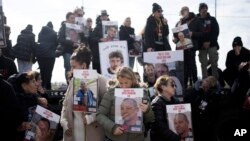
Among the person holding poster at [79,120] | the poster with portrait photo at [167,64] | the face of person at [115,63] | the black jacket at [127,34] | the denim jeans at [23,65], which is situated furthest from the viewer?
the black jacket at [127,34]

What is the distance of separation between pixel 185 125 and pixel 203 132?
92.2 inches

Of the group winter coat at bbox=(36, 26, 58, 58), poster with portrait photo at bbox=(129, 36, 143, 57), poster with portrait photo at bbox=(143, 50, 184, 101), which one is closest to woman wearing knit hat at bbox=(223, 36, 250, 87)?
poster with portrait photo at bbox=(129, 36, 143, 57)

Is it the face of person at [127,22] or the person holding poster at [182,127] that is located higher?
the face of person at [127,22]

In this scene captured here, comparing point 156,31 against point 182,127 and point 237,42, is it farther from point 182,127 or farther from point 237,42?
point 182,127

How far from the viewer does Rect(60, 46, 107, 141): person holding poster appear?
18.4ft

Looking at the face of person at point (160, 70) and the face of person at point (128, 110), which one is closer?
the face of person at point (128, 110)

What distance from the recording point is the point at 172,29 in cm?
912

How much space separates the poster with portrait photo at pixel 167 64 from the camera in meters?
7.75

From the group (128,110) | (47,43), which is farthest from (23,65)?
(128,110)

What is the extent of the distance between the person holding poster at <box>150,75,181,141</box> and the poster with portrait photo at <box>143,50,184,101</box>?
1.73m

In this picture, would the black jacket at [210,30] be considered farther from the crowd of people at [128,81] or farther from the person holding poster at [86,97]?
the person holding poster at [86,97]

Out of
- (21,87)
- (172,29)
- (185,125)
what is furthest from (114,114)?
(172,29)

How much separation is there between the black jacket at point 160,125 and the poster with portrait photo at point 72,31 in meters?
3.97

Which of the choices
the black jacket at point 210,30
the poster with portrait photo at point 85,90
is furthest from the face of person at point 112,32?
the poster with portrait photo at point 85,90
